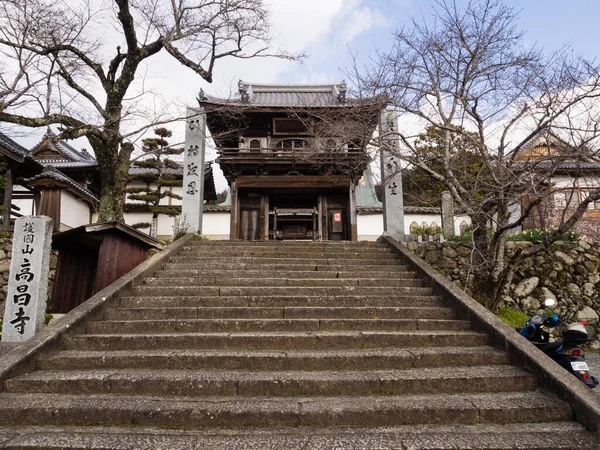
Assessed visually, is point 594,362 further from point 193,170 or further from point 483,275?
point 193,170

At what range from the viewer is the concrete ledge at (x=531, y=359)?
325cm

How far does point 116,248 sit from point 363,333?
16.1 feet


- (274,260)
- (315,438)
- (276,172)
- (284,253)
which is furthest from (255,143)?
(315,438)

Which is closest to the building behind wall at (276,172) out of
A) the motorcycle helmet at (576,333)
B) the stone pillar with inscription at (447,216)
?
the stone pillar with inscription at (447,216)

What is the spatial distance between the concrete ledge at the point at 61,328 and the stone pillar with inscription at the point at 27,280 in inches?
18.0

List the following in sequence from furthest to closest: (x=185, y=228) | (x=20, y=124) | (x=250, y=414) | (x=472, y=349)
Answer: (x=185, y=228)
(x=20, y=124)
(x=472, y=349)
(x=250, y=414)

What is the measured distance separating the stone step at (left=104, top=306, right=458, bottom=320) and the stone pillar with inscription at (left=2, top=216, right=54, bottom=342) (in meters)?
0.90

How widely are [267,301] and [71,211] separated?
1237cm

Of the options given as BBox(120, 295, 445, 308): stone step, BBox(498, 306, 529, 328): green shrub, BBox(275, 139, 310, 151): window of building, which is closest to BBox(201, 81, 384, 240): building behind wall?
BBox(275, 139, 310, 151): window of building

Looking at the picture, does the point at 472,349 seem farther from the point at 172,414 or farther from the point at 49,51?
the point at 49,51

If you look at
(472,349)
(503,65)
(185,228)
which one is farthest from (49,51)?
(472,349)

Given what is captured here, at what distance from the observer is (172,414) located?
325 cm

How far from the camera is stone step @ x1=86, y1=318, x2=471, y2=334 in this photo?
489 centimetres

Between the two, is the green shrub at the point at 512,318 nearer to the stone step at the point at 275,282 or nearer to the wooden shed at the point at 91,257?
the stone step at the point at 275,282
